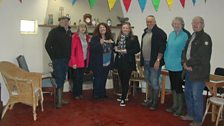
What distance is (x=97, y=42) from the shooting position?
459cm

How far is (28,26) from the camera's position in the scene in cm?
478

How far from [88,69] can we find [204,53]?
2.20 m

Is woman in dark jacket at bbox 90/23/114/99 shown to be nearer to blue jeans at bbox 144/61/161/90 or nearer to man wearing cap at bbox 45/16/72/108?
man wearing cap at bbox 45/16/72/108

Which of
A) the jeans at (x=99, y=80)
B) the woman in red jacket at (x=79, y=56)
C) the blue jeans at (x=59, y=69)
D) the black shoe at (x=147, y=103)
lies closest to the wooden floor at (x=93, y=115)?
the black shoe at (x=147, y=103)

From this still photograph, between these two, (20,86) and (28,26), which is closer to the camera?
(20,86)

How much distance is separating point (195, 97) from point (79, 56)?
2.05 meters

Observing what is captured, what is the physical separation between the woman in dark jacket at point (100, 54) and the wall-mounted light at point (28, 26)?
3.70ft

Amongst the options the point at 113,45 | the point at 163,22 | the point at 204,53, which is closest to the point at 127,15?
the point at 163,22

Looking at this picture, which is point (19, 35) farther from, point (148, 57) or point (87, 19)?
point (148, 57)

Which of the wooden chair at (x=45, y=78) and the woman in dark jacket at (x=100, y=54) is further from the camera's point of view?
the woman in dark jacket at (x=100, y=54)

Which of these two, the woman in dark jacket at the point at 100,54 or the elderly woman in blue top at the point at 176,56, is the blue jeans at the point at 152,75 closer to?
the elderly woman in blue top at the point at 176,56

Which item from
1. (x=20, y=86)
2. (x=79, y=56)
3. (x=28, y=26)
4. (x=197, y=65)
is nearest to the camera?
(x=197, y=65)

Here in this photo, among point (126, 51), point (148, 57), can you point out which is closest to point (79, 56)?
point (126, 51)

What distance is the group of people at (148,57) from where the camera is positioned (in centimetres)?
335
